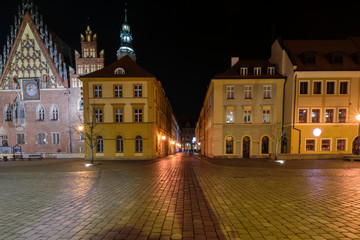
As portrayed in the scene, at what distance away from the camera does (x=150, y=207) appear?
5062mm

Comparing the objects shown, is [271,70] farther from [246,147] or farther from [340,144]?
[340,144]

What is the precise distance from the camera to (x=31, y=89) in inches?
1251

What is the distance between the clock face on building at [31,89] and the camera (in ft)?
104

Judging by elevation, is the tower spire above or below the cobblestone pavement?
above

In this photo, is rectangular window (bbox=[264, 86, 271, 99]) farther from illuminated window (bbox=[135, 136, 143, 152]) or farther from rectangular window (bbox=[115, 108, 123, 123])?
rectangular window (bbox=[115, 108, 123, 123])

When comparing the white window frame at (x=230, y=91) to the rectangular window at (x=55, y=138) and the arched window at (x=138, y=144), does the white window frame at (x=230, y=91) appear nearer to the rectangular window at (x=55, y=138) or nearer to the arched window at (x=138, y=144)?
the arched window at (x=138, y=144)

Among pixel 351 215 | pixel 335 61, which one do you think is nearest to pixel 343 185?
pixel 351 215

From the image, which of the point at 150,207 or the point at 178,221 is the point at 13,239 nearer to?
the point at 150,207

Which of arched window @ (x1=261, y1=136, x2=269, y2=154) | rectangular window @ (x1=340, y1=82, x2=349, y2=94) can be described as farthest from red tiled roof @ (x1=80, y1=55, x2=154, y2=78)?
rectangular window @ (x1=340, y1=82, x2=349, y2=94)

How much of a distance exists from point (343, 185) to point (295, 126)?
1581 centimetres

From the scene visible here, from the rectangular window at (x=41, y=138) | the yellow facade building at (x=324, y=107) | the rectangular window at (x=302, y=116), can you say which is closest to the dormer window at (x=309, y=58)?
the yellow facade building at (x=324, y=107)

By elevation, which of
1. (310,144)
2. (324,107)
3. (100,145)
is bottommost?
(100,145)

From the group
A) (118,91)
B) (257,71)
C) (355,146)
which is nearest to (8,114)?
(118,91)

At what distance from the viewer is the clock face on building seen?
31.7 metres
